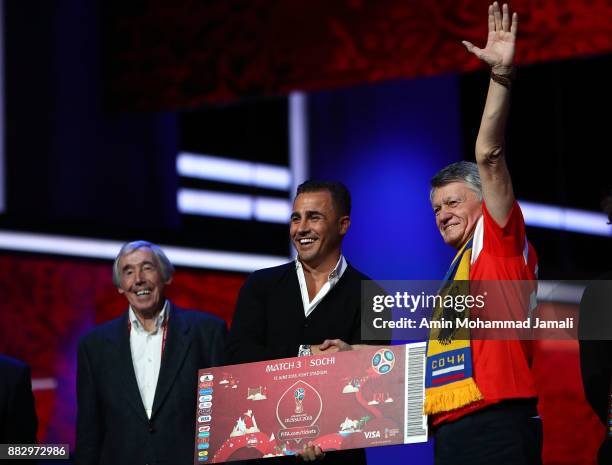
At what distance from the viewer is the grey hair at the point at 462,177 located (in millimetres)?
2705

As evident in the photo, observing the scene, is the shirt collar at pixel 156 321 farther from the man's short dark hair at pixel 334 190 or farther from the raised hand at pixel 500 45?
the raised hand at pixel 500 45

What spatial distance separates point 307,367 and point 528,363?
63cm

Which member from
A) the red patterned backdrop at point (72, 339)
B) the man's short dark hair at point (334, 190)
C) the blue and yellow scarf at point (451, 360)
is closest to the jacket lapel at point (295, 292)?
the man's short dark hair at point (334, 190)

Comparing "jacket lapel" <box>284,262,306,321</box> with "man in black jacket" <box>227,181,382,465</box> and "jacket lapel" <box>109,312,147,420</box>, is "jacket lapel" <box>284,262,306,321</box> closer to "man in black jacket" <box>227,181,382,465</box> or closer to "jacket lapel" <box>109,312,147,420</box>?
"man in black jacket" <box>227,181,382,465</box>

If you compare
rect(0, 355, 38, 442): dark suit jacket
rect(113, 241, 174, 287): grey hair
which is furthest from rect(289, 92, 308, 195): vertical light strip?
rect(0, 355, 38, 442): dark suit jacket

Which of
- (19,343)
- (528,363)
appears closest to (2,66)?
(19,343)

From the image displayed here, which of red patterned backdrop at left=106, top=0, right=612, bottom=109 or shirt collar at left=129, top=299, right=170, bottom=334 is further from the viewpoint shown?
red patterned backdrop at left=106, top=0, right=612, bottom=109

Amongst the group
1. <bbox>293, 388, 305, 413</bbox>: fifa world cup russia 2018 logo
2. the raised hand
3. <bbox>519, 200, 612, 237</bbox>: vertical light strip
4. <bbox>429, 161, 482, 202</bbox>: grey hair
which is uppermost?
<bbox>519, 200, 612, 237</bbox>: vertical light strip

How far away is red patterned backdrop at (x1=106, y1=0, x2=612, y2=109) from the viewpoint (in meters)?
5.14

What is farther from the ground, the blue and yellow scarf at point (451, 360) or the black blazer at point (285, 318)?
the black blazer at point (285, 318)

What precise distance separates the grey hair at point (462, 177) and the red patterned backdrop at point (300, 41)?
2563 millimetres

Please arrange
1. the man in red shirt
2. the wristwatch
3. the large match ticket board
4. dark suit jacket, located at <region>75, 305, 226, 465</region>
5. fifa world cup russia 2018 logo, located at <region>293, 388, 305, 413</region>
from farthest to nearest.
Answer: dark suit jacket, located at <region>75, 305, 226, 465</region> < the wristwatch < fifa world cup russia 2018 logo, located at <region>293, 388, 305, 413</region> < the large match ticket board < the man in red shirt

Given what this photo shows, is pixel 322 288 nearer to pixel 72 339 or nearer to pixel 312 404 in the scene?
pixel 312 404

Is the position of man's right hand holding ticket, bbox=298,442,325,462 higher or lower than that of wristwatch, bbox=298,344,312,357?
lower
